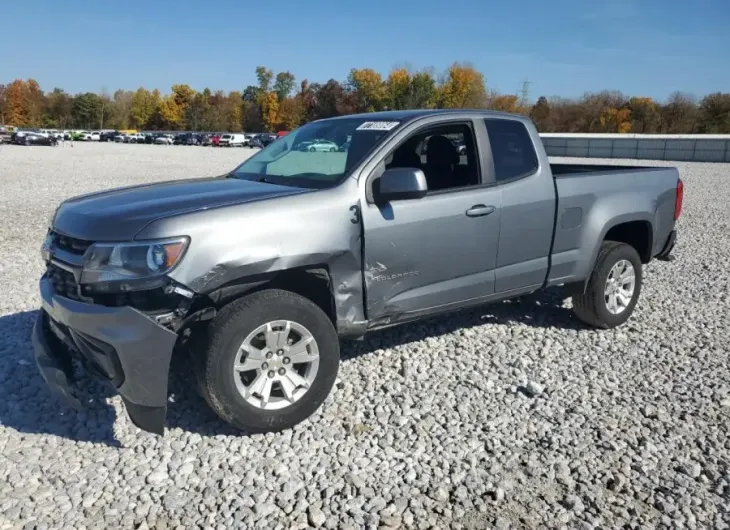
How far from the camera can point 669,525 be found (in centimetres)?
295

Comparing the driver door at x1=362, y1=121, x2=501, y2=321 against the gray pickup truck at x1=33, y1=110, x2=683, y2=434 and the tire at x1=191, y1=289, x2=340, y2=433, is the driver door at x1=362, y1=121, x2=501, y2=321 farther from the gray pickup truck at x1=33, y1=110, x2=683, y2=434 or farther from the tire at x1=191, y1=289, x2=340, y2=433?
the tire at x1=191, y1=289, x2=340, y2=433

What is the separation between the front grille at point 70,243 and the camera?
11.5 ft

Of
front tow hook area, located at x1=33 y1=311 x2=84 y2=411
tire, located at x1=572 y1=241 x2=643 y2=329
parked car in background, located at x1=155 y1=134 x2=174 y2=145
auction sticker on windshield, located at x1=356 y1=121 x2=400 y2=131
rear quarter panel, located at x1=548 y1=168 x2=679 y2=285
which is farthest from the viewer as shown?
parked car in background, located at x1=155 y1=134 x2=174 y2=145

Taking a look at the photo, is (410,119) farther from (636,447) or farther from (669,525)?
(669,525)

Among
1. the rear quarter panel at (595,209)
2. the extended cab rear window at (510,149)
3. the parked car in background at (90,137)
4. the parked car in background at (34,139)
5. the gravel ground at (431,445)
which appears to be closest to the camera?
the gravel ground at (431,445)

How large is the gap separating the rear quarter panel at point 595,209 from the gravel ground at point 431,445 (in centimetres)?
73

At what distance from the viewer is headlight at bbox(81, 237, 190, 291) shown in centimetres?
329

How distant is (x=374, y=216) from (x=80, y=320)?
5.95 feet

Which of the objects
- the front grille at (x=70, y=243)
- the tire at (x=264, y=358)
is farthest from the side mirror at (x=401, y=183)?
the front grille at (x=70, y=243)

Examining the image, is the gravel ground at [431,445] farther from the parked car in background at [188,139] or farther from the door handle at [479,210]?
the parked car in background at [188,139]

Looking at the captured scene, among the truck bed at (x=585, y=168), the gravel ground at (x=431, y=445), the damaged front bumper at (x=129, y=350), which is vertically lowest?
the gravel ground at (x=431, y=445)

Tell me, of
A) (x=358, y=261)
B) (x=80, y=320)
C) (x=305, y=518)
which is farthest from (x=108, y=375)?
(x=358, y=261)

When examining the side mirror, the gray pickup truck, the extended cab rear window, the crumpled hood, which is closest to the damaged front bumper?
the gray pickup truck

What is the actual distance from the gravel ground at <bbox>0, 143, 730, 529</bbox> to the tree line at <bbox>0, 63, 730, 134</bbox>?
72.3 m
